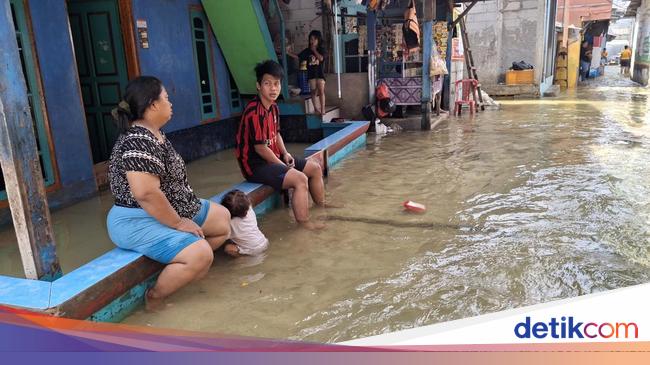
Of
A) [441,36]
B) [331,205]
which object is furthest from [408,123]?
[331,205]

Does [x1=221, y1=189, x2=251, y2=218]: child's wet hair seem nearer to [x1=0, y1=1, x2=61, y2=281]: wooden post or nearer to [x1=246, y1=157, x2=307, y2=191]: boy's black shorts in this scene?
[x1=246, y1=157, x2=307, y2=191]: boy's black shorts

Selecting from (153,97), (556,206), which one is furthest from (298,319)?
(556,206)

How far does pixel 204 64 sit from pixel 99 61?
1.78 m

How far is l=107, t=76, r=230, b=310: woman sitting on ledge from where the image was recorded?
3.01 m

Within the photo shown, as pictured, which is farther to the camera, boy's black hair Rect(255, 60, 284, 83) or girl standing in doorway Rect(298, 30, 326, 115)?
girl standing in doorway Rect(298, 30, 326, 115)

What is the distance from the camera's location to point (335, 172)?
22.7ft

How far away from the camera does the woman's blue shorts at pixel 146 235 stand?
10.5 ft

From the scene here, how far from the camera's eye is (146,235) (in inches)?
126

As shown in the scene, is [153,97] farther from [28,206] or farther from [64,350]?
[64,350]

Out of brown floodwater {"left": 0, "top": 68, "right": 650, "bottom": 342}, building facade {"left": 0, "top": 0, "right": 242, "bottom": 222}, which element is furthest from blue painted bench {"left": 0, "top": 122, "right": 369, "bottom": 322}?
building facade {"left": 0, "top": 0, "right": 242, "bottom": 222}

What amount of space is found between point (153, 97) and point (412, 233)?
8.35 ft

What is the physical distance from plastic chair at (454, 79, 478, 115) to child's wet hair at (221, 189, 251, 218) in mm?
9600

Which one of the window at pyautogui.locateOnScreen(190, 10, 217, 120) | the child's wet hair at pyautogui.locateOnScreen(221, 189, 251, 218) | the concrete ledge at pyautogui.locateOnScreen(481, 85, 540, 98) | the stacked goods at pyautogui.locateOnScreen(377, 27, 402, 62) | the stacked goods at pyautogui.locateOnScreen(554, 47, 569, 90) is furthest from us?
Result: the stacked goods at pyautogui.locateOnScreen(554, 47, 569, 90)

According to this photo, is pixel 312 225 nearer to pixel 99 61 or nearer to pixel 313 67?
pixel 99 61
